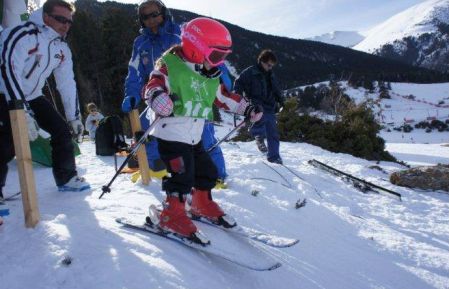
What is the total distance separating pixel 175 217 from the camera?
11.3 ft

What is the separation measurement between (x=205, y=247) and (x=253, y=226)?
116 cm

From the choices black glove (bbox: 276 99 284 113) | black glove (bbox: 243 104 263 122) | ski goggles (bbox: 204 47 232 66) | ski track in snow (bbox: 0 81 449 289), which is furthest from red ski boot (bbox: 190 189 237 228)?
black glove (bbox: 276 99 284 113)

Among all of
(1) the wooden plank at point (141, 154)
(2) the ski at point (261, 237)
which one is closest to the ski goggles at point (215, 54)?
(2) the ski at point (261, 237)

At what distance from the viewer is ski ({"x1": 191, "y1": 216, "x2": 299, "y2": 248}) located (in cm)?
340

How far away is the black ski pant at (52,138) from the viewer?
3.71 metres

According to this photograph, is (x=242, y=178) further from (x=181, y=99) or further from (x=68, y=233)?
(x=68, y=233)

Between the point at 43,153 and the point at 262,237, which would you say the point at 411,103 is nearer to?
the point at 43,153

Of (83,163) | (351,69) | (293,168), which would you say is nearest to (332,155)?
(293,168)

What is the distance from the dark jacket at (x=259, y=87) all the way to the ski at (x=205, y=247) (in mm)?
4986

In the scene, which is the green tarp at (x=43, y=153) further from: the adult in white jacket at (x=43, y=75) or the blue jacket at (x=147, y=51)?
the adult in white jacket at (x=43, y=75)

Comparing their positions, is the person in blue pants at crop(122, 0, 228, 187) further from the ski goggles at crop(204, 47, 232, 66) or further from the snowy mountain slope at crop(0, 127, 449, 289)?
the ski goggles at crop(204, 47, 232, 66)

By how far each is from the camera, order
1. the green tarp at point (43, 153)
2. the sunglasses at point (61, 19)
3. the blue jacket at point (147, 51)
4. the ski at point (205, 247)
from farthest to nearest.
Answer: the green tarp at point (43, 153) < the blue jacket at point (147, 51) < the sunglasses at point (61, 19) < the ski at point (205, 247)

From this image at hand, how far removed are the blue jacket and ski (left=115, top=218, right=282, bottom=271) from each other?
203cm

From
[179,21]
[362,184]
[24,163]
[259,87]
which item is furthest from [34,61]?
[179,21]
